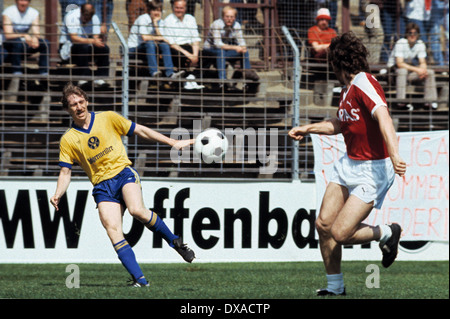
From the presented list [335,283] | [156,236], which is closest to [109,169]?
[335,283]

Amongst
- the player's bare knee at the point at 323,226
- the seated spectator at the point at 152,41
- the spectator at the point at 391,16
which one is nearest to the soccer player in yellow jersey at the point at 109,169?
the player's bare knee at the point at 323,226

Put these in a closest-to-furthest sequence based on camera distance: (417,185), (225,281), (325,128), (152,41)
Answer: (325,128) → (225,281) → (152,41) → (417,185)

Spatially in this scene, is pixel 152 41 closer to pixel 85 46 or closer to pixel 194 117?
pixel 85 46

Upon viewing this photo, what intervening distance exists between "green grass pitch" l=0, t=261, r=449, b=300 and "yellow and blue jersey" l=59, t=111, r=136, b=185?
1.14 m

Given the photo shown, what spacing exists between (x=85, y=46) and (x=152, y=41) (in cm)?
117

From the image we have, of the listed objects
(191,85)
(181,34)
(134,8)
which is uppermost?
(134,8)

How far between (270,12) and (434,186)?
4666mm

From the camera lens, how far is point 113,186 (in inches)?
279

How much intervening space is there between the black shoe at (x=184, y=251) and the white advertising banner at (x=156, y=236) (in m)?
3.81

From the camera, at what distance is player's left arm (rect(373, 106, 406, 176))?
634 cm

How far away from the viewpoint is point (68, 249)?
36.6 ft

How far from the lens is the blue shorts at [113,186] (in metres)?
7.11

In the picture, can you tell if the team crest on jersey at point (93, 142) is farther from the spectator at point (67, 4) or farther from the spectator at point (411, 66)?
the spectator at point (411, 66)

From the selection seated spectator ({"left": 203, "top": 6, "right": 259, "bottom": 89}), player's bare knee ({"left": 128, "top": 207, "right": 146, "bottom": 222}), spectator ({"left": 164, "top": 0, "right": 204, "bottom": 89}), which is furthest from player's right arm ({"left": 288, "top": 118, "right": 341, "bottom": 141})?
seated spectator ({"left": 203, "top": 6, "right": 259, "bottom": 89})
